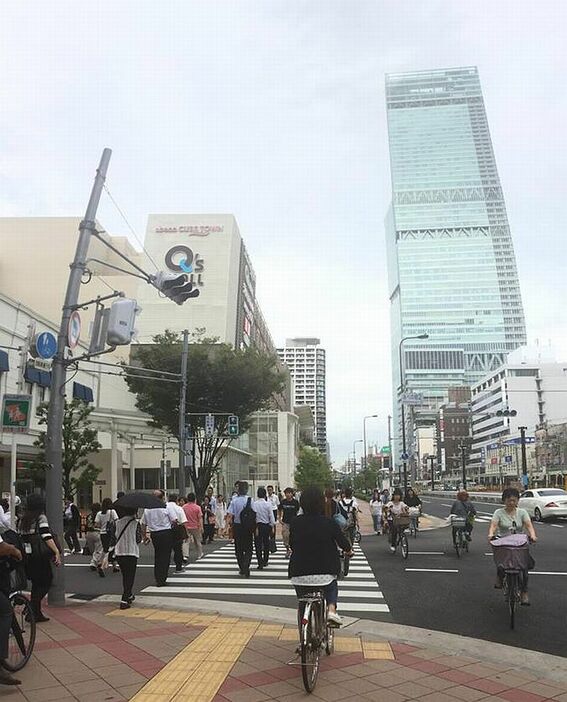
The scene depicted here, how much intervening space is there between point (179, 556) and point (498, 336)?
183971mm

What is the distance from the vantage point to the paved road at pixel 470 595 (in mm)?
7387

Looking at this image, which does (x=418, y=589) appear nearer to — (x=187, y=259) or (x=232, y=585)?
(x=232, y=585)

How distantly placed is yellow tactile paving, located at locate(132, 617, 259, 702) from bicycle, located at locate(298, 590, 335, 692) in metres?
0.79

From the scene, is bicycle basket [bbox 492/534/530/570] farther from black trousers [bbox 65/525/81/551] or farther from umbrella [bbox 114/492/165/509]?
black trousers [bbox 65/525/81/551]

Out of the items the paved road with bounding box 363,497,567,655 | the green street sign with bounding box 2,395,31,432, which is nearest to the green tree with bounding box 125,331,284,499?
the paved road with bounding box 363,497,567,655

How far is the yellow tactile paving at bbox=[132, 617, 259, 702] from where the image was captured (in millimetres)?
5016

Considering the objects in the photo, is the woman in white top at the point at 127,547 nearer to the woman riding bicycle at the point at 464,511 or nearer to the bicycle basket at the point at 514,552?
the bicycle basket at the point at 514,552

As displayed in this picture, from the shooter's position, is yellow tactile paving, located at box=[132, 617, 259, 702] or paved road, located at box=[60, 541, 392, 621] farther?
paved road, located at box=[60, 541, 392, 621]

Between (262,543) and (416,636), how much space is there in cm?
668

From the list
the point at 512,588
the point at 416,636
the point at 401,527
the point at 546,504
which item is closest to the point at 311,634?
the point at 416,636

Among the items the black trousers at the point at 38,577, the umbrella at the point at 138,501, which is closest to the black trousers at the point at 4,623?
the black trousers at the point at 38,577

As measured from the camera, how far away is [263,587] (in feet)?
35.7

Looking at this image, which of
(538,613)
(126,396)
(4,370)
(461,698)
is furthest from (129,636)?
(126,396)

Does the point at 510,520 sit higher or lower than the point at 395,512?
higher
